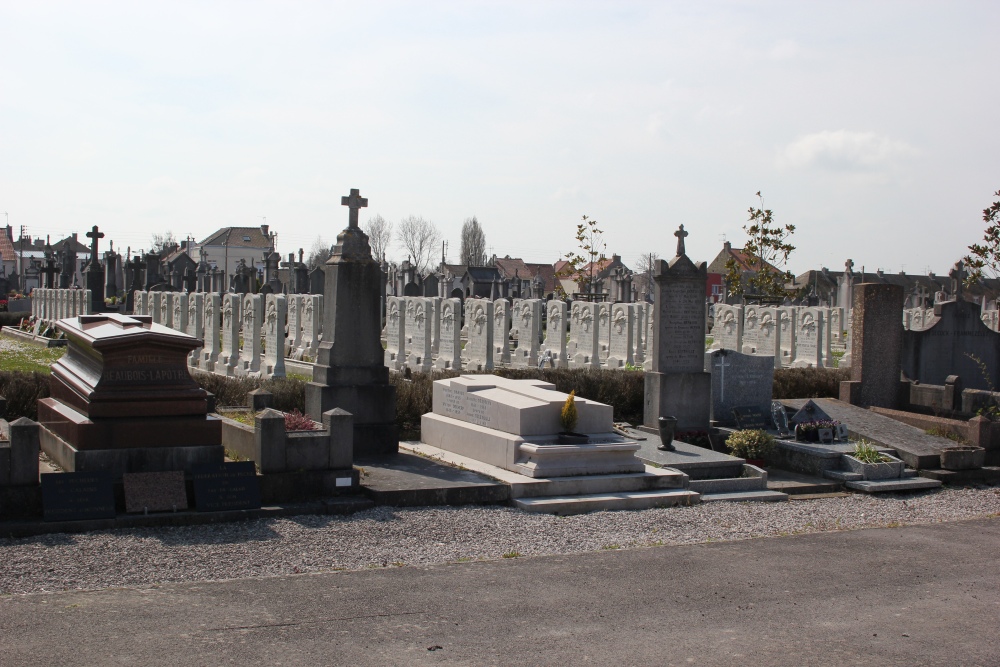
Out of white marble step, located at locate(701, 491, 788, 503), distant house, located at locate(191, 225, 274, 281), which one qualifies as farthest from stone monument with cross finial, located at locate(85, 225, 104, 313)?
distant house, located at locate(191, 225, 274, 281)

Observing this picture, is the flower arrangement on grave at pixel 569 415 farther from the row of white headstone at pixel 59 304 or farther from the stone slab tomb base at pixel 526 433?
the row of white headstone at pixel 59 304

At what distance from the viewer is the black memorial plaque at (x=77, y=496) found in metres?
7.43

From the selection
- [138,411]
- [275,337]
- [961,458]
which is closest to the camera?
[138,411]

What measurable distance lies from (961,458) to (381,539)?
24.6ft

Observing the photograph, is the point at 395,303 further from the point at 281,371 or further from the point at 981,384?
the point at 981,384

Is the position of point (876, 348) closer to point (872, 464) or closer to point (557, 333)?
point (872, 464)

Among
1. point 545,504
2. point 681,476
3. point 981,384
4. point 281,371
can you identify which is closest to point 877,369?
point 981,384

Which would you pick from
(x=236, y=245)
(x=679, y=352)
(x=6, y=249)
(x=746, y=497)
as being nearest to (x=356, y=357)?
(x=679, y=352)

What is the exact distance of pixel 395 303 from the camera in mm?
22844

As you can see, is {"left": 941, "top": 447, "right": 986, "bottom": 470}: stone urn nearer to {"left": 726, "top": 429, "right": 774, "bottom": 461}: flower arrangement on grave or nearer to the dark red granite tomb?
{"left": 726, "top": 429, "right": 774, "bottom": 461}: flower arrangement on grave

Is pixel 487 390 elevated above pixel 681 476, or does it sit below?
above

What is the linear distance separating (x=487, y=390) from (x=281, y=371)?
29.4 ft

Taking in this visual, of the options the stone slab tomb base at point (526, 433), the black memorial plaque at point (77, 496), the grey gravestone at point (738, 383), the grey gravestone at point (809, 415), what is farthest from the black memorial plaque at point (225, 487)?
the grey gravestone at point (809, 415)

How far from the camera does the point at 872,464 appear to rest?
36.5 feet
